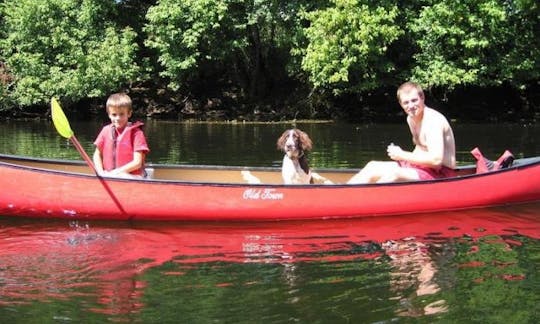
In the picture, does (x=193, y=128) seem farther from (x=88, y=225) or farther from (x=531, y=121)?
(x=88, y=225)

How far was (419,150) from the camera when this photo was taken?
23.2 feet

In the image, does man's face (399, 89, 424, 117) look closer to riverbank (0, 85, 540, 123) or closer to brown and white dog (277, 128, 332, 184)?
brown and white dog (277, 128, 332, 184)

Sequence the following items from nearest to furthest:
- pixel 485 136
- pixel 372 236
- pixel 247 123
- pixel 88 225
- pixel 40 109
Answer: pixel 372 236, pixel 88 225, pixel 485 136, pixel 247 123, pixel 40 109

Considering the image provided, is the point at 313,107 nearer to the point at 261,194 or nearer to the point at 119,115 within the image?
the point at 261,194

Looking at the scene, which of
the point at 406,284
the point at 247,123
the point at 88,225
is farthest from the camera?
the point at 247,123

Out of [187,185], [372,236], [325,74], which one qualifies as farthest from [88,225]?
[325,74]

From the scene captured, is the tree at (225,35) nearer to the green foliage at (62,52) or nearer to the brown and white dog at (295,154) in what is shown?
the green foliage at (62,52)

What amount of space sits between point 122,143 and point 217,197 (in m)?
1.25

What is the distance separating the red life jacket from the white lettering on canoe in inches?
49.9

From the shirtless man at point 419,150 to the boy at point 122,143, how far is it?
8.46ft

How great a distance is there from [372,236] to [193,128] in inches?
626

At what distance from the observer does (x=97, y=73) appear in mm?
24750

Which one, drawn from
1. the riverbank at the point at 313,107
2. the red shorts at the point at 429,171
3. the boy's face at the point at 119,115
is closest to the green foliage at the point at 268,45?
the riverbank at the point at 313,107

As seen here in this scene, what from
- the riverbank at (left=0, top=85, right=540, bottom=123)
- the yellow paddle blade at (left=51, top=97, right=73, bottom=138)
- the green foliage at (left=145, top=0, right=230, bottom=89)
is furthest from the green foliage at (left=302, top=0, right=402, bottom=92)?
the yellow paddle blade at (left=51, top=97, right=73, bottom=138)
